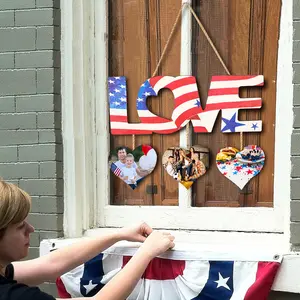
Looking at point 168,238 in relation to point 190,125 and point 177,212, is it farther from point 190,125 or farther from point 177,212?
point 190,125

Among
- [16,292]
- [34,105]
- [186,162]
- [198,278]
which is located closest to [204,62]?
[186,162]

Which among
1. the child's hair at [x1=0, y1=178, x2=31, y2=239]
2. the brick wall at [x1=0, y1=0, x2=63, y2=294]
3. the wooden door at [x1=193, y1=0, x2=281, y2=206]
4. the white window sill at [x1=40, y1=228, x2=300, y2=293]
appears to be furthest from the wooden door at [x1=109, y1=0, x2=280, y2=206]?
the child's hair at [x1=0, y1=178, x2=31, y2=239]

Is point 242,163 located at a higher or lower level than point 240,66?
lower

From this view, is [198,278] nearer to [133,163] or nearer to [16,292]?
[133,163]

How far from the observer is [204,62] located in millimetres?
3018

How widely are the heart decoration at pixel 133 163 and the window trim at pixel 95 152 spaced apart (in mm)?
64

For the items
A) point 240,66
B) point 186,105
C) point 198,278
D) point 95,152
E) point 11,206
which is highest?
point 240,66

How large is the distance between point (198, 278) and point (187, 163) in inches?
24.2

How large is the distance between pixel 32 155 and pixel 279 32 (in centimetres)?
146

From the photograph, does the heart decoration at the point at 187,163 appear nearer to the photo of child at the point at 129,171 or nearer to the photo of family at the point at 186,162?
the photo of family at the point at 186,162

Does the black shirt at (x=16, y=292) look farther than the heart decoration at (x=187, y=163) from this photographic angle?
No

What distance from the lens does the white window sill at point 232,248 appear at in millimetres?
2648

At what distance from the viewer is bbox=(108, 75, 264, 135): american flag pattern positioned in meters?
2.93

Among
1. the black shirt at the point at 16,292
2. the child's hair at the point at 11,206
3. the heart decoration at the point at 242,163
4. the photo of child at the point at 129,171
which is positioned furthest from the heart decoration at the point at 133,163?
the black shirt at the point at 16,292
